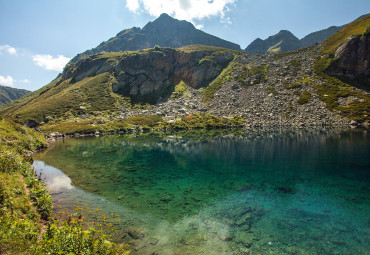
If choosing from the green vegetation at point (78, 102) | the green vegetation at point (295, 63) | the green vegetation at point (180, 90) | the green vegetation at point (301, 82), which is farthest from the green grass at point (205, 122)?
the green vegetation at point (295, 63)

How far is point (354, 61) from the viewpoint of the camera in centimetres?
11838

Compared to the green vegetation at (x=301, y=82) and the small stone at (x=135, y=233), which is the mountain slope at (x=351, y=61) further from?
the small stone at (x=135, y=233)

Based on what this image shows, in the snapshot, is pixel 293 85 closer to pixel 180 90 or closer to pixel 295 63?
pixel 295 63

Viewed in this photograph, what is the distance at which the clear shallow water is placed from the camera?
41.4ft

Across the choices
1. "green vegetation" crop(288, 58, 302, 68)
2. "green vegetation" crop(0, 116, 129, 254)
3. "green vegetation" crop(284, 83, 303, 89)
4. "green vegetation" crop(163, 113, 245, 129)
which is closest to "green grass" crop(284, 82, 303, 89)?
"green vegetation" crop(284, 83, 303, 89)

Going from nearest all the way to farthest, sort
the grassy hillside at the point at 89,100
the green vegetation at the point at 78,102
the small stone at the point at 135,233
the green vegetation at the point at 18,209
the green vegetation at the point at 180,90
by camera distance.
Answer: the green vegetation at the point at 18,209 < the small stone at the point at 135,233 < the green vegetation at the point at 78,102 < the grassy hillside at the point at 89,100 < the green vegetation at the point at 180,90

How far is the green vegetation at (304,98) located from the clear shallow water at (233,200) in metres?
75.6

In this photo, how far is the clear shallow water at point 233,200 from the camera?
1262cm

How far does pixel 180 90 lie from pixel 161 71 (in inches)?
1342

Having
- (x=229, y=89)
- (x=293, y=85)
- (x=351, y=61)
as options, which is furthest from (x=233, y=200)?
(x=351, y=61)

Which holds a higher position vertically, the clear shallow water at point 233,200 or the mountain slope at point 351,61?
the mountain slope at point 351,61

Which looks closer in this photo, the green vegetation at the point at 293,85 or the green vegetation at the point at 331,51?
the green vegetation at the point at 293,85

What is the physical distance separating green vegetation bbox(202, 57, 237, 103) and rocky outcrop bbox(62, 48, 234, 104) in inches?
259

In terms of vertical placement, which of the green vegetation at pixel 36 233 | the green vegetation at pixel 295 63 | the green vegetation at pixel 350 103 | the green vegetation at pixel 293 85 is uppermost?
the green vegetation at pixel 295 63
